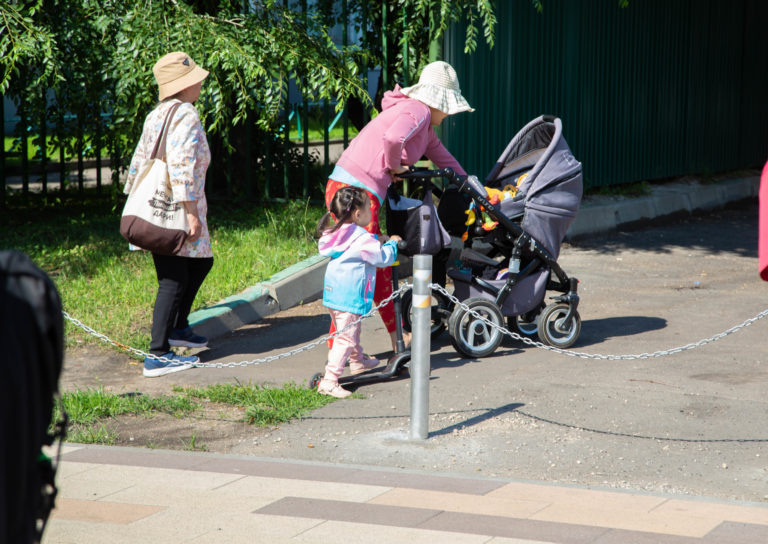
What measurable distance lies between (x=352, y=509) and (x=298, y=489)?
0.35m

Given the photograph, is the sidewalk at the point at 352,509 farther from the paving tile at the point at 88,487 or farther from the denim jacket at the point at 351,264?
the denim jacket at the point at 351,264

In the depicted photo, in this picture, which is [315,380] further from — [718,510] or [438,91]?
[718,510]

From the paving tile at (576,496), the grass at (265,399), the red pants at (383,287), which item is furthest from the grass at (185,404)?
the paving tile at (576,496)

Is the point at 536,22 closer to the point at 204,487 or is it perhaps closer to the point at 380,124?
the point at 380,124

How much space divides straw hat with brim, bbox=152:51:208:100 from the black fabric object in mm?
4343

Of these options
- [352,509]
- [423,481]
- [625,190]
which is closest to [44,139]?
[423,481]

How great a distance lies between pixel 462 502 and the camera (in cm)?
399

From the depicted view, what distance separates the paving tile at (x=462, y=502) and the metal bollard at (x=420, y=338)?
0.84m

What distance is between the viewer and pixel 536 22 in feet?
38.1

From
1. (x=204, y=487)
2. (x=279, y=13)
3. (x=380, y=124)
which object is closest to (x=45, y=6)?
(x=279, y=13)

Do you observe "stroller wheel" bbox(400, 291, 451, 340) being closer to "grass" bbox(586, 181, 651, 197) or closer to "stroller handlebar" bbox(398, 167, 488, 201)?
"stroller handlebar" bbox(398, 167, 488, 201)

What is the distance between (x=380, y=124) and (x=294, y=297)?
219cm

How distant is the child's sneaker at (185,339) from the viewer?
6.62 meters

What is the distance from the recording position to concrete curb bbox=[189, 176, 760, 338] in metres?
7.45
